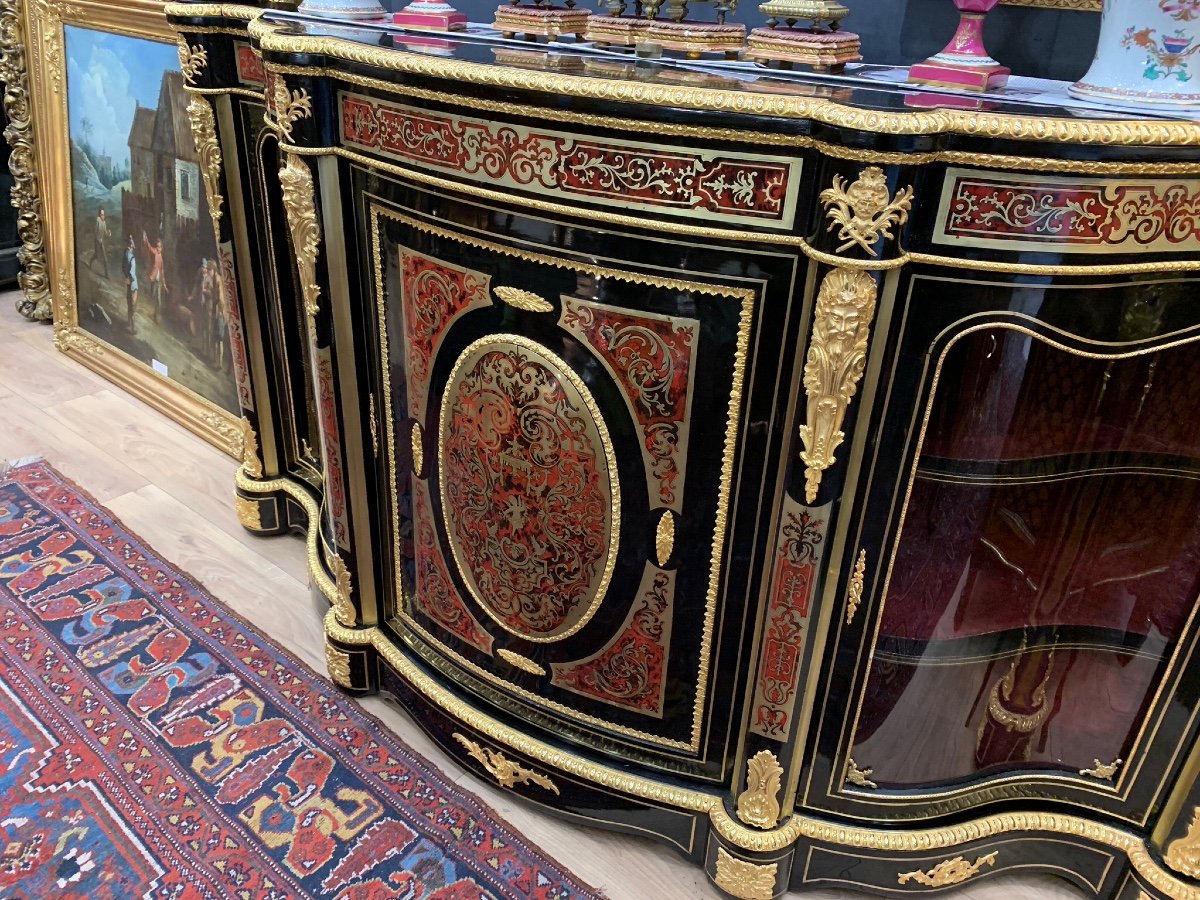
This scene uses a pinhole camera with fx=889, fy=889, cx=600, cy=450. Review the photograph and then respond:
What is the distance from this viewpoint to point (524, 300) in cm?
119

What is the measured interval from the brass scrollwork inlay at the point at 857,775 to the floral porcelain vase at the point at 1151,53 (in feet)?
3.10

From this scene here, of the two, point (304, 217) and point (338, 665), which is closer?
point (304, 217)

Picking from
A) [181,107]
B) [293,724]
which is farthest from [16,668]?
[181,107]

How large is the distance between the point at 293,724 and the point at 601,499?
2.82 feet

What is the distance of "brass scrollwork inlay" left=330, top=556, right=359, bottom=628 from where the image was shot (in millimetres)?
1644

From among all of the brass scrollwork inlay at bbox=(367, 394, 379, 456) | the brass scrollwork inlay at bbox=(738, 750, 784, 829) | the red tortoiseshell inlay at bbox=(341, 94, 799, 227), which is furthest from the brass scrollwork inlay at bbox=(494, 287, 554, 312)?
the brass scrollwork inlay at bbox=(738, 750, 784, 829)

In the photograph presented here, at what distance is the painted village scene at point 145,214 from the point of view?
2377 mm

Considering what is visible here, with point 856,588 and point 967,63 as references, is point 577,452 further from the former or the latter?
point 967,63

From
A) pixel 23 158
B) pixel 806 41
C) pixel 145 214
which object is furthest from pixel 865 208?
pixel 23 158

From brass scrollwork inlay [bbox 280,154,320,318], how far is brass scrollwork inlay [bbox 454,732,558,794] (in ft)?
2.57

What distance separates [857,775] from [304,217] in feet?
3.89

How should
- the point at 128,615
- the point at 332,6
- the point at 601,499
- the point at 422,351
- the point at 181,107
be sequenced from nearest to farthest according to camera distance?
the point at 601,499 → the point at 422,351 → the point at 332,6 → the point at 128,615 → the point at 181,107

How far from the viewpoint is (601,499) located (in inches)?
49.4

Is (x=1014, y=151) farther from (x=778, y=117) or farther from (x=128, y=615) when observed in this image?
(x=128, y=615)
